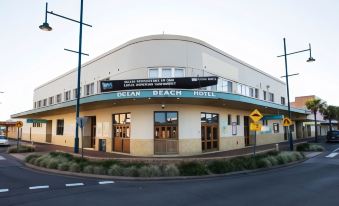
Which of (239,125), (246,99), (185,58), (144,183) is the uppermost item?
(185,58)

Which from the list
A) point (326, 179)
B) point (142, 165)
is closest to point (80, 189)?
point (142, 165)

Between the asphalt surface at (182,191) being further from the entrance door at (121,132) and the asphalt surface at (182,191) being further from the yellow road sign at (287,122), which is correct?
the yellow road sign at (287,122)

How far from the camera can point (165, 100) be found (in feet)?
58.0

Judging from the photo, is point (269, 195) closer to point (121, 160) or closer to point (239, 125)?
point (121, 160)

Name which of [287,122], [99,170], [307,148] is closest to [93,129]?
[99,170]

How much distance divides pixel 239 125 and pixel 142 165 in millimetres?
14420

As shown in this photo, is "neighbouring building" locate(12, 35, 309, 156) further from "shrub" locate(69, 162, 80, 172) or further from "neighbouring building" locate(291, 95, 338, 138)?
"neighbouring building" locate(291, 95, 338, 138)

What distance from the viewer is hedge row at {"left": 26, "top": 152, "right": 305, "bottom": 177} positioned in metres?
12.5

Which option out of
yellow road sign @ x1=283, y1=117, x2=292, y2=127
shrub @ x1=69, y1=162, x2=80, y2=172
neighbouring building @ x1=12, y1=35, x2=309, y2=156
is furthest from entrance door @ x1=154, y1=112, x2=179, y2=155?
yellow road sign @ x1=283, y1=117, x2=292, y2=127

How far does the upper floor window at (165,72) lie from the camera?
771 inches

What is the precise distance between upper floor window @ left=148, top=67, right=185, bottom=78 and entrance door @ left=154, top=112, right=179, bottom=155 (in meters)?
3.08

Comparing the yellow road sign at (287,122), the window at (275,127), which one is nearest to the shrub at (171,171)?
the yellow road sign at (287,122)

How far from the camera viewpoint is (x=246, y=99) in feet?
63.5

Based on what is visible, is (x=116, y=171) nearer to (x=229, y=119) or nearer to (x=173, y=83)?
(x=173, y=83)
